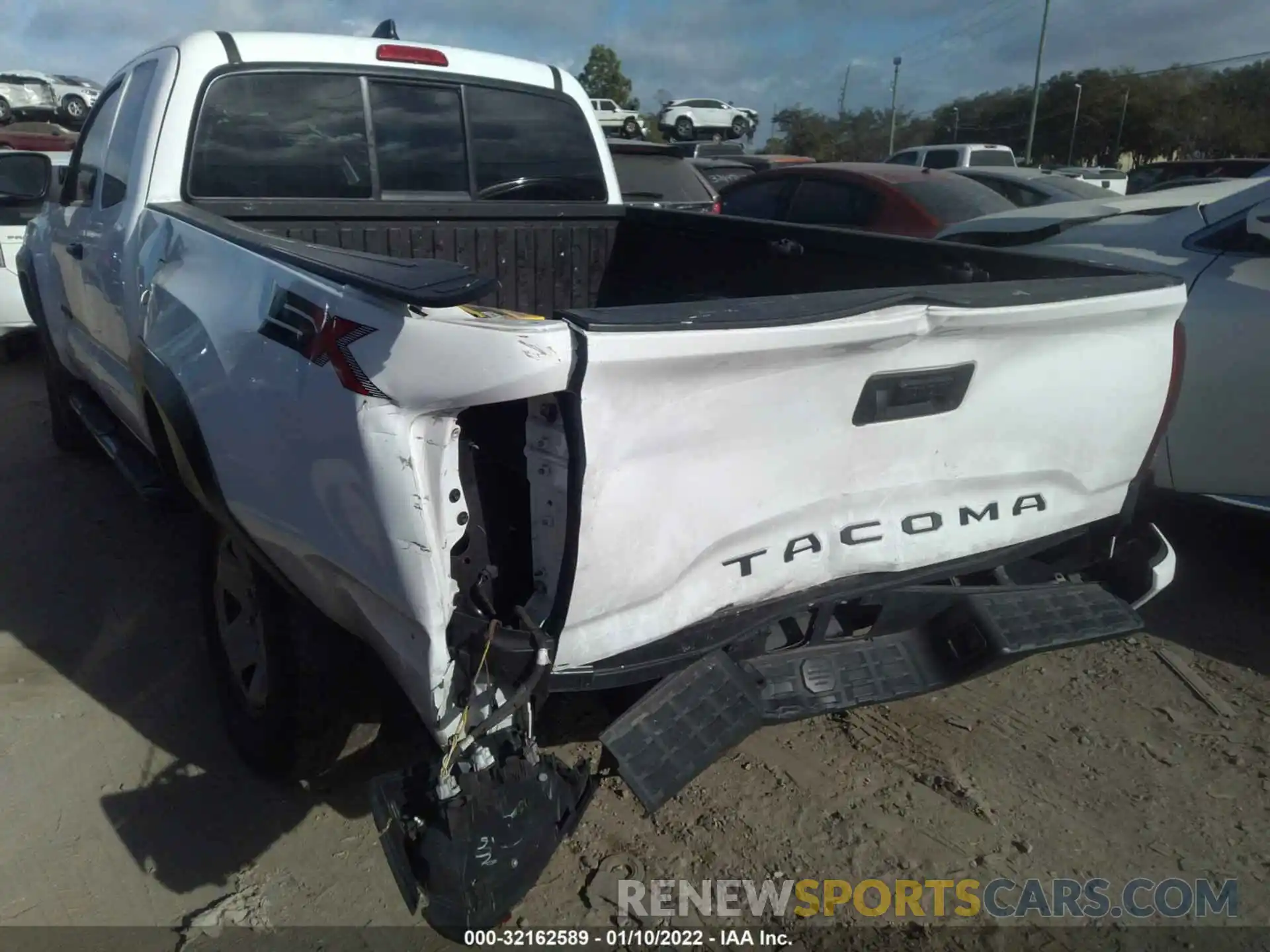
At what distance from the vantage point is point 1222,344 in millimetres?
3697

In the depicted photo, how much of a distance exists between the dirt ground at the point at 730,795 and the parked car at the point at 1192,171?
11034 mm

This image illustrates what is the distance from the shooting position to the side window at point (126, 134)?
3561 millimetres

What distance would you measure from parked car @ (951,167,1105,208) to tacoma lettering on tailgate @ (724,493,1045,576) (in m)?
7.58

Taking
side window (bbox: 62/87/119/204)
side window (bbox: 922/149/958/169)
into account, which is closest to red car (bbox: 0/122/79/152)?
side window (bbox: 62/87/119/204)

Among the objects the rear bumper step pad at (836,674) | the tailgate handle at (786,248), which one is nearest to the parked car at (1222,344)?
the tailgate handle at (786,248)

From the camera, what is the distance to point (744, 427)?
2.08 m

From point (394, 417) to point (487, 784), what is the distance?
0.72 metres

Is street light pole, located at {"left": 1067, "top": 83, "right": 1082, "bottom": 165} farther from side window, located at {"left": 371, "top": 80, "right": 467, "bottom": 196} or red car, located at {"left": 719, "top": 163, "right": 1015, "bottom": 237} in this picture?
side window, located at {"left": 371, "top": 80, "right": 467, "bottom": 196}

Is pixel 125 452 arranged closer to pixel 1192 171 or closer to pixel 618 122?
pixel 1192 171

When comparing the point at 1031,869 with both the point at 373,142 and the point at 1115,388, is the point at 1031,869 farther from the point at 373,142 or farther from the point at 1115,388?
the point at 373,142

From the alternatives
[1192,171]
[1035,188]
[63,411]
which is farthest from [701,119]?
[63,411]

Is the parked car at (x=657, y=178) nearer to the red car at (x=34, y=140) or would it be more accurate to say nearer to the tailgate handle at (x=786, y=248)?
the tailgate handle at (x=786, y=248)

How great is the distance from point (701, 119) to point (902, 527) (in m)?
36.3

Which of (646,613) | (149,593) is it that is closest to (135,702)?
(149,593)
